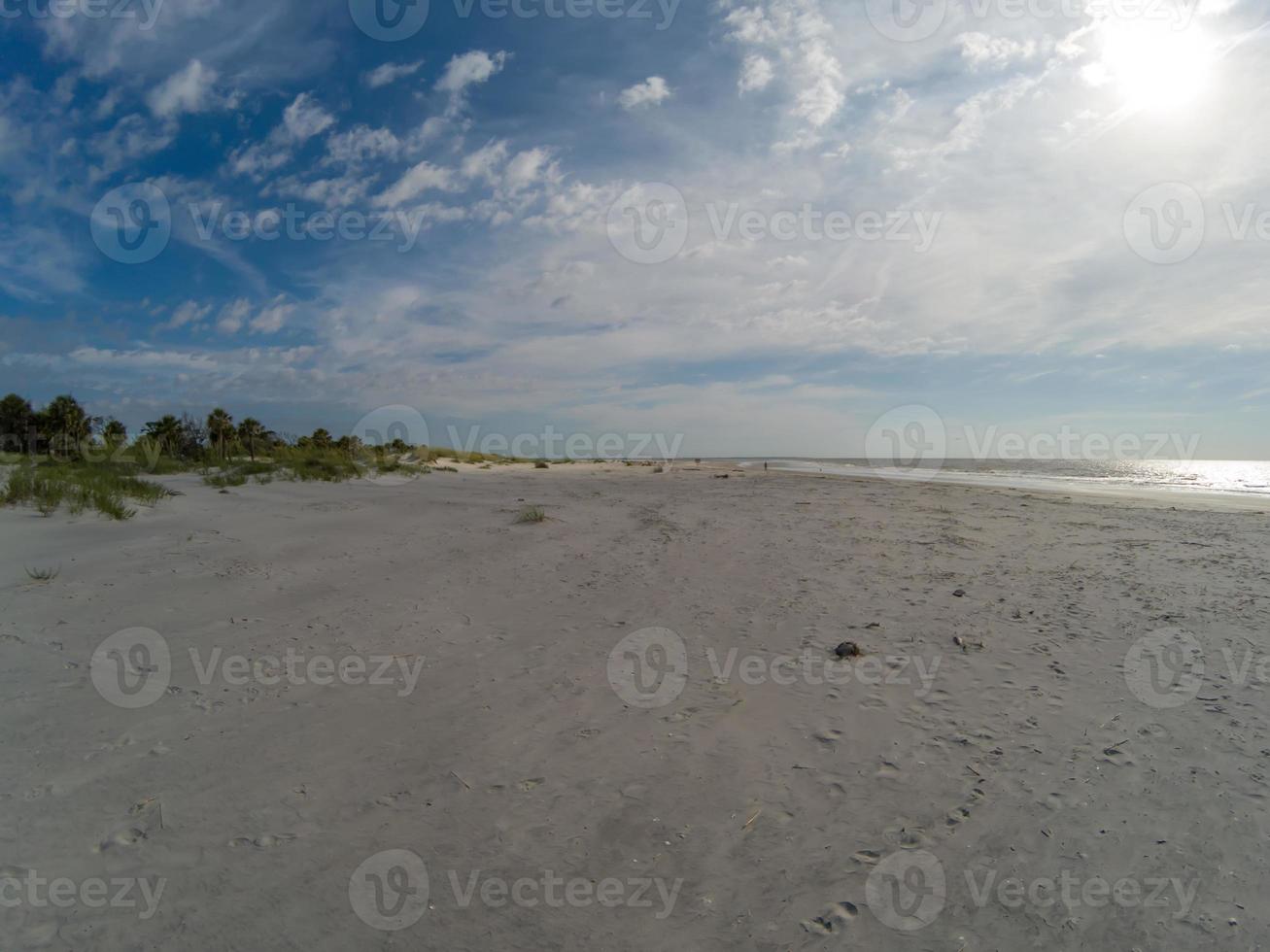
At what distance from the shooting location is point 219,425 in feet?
112

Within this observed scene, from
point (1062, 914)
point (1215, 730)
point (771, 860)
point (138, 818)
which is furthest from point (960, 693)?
point (138, 818)

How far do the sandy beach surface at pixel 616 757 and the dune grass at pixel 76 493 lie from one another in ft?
3.21

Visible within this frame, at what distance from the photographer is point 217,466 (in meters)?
16.3

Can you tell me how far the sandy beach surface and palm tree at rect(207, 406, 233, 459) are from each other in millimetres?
30515

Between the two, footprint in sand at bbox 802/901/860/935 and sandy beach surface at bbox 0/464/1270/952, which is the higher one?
sandy beach surface at bbox 0/464/1270/952

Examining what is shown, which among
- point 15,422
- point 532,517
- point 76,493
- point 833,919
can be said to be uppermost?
point 15,422

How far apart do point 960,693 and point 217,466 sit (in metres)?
17.8

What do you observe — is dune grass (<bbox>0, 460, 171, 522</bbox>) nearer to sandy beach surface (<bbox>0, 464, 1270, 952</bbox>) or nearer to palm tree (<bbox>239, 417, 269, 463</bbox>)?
sandy beach surface (<bbox>0, 464, 1270, 952</bbox>)

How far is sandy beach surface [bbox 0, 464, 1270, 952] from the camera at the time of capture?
2.33 meters

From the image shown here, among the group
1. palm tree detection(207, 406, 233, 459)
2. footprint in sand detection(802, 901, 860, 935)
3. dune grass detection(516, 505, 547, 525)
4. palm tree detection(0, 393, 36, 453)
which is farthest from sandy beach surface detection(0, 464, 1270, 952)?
palm tree detection(0, 393, 36, 453)

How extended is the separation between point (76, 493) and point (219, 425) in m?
29.8

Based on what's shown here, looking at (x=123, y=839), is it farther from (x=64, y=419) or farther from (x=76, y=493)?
(x=64, y=419)

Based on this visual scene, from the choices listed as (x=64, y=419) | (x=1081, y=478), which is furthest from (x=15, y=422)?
(x=1081, y=478)

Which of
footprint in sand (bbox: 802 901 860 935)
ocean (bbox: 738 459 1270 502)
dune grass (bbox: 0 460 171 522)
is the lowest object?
footprint in sand (bbox: 802 901 860 935)
